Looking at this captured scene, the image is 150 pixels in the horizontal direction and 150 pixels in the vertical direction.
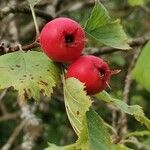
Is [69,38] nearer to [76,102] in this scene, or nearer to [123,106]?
[76,102]

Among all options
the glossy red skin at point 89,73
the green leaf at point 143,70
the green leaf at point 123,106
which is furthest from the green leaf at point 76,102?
the green leaf at point 143,70

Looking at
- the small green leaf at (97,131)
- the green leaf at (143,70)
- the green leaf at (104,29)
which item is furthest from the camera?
the green leaf at (143,70)

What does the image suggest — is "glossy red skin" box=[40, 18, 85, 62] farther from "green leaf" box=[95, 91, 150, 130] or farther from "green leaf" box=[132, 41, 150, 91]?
"green leaf" box=[132, 41, 150, 91]

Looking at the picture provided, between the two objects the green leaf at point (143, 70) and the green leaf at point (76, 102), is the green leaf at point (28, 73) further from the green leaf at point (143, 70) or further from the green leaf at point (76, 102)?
the green leaf at point (143, 70)

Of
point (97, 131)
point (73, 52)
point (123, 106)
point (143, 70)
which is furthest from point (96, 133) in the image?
point (143, 70)

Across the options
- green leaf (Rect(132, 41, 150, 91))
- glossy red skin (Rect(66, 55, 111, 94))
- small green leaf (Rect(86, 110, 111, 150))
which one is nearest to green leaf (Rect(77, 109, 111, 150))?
small green leaf (Rect(86, 110, 111, 150))
